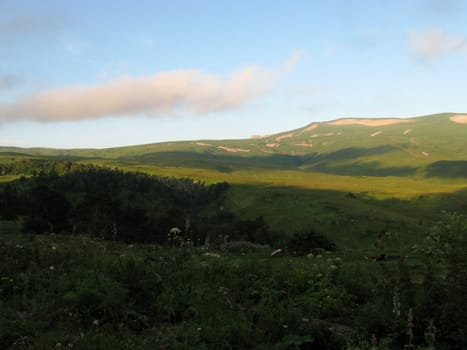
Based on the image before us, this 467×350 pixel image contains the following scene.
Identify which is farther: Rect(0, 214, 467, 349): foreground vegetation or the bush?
the bush

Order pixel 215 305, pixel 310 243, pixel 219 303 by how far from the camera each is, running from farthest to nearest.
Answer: pixel 310 243 → pixel 219 303 → pixel 215 305

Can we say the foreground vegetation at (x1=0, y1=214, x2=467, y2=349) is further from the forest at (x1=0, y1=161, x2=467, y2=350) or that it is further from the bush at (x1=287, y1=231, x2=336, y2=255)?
the bush at (x1=287, y1=231, x2=336, y2=255)

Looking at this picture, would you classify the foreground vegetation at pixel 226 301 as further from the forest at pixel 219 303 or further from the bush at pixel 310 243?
the bush at pixel 310 243

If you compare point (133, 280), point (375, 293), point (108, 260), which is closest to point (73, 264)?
point (108, 260)

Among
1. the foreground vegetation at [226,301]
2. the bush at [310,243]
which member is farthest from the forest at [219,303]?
the bush at [310,243]

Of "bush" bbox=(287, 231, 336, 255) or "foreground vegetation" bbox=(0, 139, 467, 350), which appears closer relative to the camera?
"foreground vegetation" bbox=(0, 139, 467, 350)

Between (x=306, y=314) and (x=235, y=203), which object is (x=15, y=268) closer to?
(x=306, y=314)

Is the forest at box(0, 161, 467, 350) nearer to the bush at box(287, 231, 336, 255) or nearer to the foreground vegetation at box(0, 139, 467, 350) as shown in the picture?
the foreground vegetation at box(0, 139, 467, 350)

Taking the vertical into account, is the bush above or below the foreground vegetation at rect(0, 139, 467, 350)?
below

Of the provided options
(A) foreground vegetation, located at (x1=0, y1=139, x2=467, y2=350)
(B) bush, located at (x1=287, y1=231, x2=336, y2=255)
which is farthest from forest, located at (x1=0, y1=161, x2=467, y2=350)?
(B) bush, located at (x1=287, y1=231, x2=336, y2=255)

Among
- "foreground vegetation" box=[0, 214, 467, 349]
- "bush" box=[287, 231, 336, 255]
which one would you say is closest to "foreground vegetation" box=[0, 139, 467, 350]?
"foreground vegetation" box=[0, 214, 467, 349]

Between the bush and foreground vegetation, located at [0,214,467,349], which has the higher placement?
foreground vegetation, located at [0,214,467,349]

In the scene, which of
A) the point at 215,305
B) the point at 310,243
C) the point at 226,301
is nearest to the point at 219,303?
the point at 215,305

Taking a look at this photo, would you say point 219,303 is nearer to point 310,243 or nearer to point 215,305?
point 215,305
